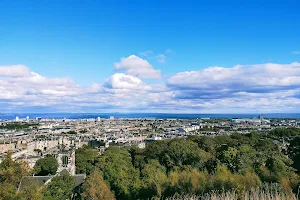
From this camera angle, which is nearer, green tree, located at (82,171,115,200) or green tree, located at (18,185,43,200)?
green tree, located at (18,185,43,200)

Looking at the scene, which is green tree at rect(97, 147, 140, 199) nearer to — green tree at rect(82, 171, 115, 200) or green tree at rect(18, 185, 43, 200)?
green tree at rect(82, 171, 115, 200)

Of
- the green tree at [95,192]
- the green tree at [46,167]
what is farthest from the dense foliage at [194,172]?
the green tree at [46,167]

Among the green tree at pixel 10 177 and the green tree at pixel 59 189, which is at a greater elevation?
the green tree at pixel 10 177

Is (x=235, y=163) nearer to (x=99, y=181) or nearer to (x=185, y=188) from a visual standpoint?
(x=185, y=188)

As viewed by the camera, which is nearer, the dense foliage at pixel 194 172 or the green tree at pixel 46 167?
the dense foliage at pixel 194 172

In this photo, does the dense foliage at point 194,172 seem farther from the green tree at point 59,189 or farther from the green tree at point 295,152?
the green tree at point 59,189

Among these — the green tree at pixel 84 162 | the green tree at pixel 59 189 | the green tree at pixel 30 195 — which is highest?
the green tree at pixel 30 195

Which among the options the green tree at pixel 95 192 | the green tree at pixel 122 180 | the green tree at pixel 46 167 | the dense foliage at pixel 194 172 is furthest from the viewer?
the green tree at pixel 46 167

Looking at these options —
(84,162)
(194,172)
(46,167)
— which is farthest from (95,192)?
(84,162)

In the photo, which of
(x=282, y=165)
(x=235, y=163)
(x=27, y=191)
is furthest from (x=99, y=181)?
(x=282, y=165)

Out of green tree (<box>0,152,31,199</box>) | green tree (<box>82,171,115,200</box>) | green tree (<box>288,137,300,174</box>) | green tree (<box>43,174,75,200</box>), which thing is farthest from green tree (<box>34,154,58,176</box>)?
green tree (<box>288,137,300,174</box>)

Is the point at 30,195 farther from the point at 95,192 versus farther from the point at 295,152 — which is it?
the point at 295,152
